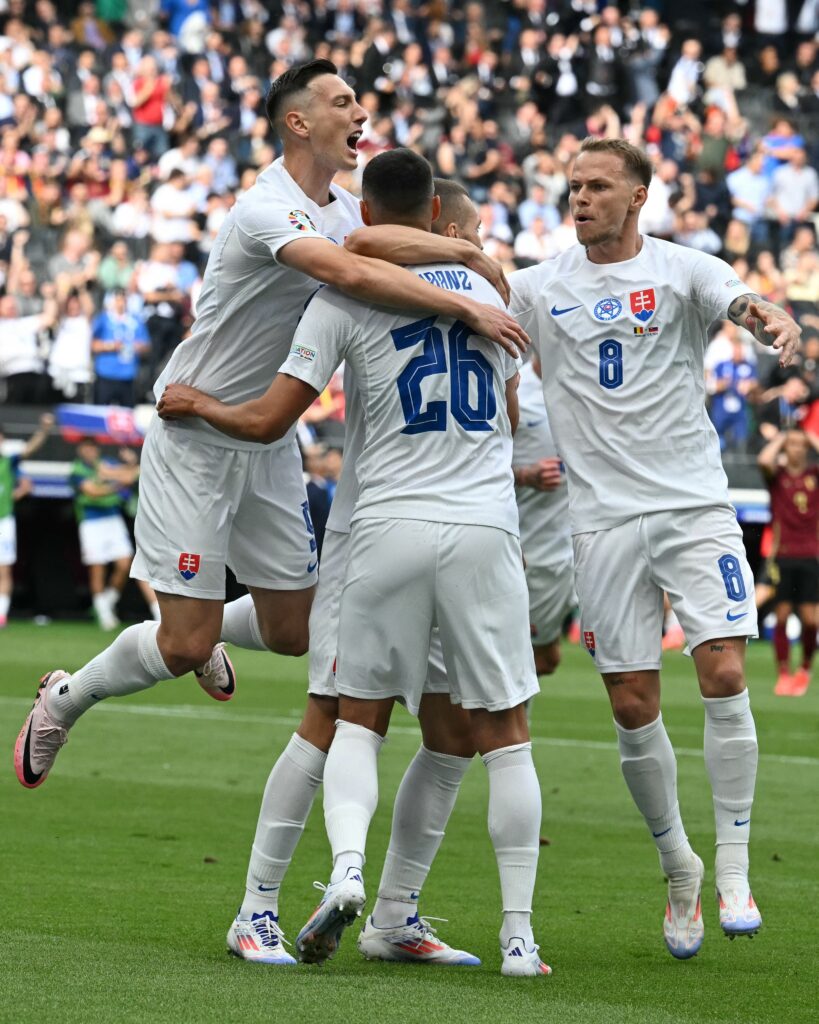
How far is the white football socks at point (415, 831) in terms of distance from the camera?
5.83m

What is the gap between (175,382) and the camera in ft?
20.9

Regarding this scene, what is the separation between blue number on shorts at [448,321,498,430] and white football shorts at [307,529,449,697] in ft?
1.94

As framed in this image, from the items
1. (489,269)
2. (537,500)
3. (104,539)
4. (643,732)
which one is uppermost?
(489,269)

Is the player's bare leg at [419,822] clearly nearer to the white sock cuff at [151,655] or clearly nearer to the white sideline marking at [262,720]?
the white sock cuff at [151,655]

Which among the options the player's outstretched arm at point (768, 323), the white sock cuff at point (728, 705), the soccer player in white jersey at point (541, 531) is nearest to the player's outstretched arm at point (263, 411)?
the player's outstretched arm at point (768, 323)

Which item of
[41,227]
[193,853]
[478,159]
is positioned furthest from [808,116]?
[193,853]

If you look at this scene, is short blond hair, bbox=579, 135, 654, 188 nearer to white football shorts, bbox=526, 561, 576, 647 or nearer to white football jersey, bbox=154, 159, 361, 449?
white football jersey, bbox=154, 159, 361, 449

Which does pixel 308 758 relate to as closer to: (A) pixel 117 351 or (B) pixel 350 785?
(B) pixel 350 785

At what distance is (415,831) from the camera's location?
5844mm

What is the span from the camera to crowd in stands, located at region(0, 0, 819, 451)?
70.8 feet

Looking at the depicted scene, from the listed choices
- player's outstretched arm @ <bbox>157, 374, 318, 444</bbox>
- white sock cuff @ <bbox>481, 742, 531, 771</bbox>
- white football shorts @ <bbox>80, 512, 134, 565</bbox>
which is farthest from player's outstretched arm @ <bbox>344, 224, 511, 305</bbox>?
white football shorts @ <bbox>80, 512, 134, 565</bbox>

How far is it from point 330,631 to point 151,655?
3.40ft

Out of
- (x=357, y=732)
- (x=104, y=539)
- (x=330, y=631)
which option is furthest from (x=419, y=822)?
(x=104, y=539)

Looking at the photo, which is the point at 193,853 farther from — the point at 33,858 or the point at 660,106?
the point at 660,106
